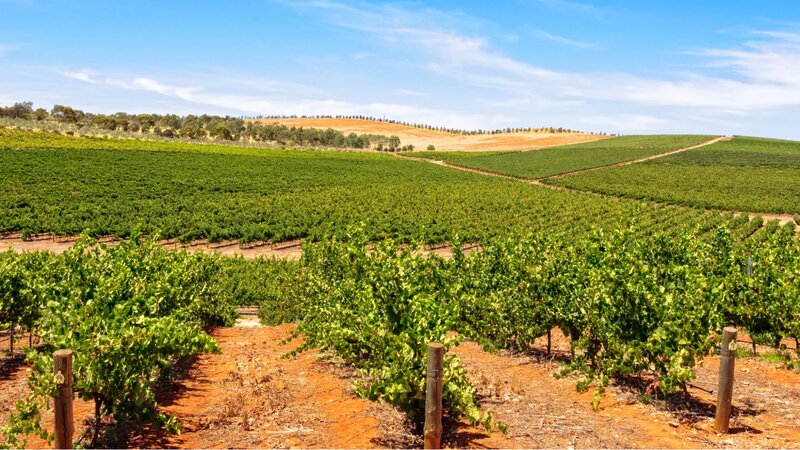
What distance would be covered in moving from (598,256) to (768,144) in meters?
137

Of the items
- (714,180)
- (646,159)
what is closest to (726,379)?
(714,180)

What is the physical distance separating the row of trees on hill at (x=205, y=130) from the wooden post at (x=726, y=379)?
5509 inches

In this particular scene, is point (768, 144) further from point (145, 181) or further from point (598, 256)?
point (598, 256)

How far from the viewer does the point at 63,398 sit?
6.55m

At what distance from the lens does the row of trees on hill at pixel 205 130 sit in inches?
5846

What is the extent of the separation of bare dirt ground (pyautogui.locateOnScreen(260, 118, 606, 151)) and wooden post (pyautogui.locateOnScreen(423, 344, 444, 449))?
461ft

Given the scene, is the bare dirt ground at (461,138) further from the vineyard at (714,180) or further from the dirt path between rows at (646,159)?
the vineyard at (714,180)

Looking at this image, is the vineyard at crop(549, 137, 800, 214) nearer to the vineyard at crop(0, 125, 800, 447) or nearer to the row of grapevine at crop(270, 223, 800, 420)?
the vineyard at crop(0, 125, 800, 447)

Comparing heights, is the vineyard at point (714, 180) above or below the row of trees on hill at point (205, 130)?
below

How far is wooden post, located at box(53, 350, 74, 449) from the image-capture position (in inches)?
256

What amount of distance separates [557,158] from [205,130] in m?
96.9

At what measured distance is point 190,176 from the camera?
218 feet

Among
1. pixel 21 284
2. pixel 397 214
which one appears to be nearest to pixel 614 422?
pixel 21 284

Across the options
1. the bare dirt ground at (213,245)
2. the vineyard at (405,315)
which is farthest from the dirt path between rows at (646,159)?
the vineyard at (405,315)
